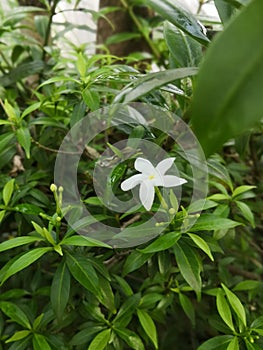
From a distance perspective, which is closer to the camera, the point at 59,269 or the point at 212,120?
the point at 212,120

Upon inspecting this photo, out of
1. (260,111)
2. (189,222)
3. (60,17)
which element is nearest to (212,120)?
(260,111)

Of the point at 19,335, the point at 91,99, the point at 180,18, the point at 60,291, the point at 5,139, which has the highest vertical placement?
the point at 180,18

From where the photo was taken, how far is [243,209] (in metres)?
0.79

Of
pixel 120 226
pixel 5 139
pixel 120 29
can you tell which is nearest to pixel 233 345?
pixel 120 226

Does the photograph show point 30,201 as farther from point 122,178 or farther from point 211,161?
point 211,161

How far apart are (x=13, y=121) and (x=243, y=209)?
418 millimetres

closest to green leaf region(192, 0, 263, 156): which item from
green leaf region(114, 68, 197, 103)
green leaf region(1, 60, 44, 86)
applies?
green leaf region(114, 68, 197, 103)

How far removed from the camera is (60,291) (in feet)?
2.13

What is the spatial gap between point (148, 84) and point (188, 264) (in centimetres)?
28

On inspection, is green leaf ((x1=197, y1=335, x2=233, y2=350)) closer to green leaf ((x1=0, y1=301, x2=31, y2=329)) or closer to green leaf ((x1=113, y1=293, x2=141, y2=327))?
green leaf ((x1=113, y1=293, x2=141, y2=327))

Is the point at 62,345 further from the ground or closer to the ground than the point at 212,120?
closer to the ground

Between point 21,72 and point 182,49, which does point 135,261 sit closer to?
point 182,49

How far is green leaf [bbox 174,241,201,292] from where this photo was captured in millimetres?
626

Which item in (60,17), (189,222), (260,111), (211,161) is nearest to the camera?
(260,111)
